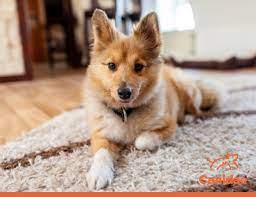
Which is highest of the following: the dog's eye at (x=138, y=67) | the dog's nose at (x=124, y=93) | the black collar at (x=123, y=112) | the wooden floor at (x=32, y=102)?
the dog's eye at (x=138, y=67)

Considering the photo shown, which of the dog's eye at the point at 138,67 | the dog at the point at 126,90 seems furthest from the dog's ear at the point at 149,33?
the dog's eye at the point at 138,67

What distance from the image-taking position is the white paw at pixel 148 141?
1479 millimetres

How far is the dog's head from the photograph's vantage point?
1483 millimetres

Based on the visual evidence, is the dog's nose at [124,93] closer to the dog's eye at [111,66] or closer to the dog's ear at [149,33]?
the dog's eye at [111,66]

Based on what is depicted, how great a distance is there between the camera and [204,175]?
3.99 feet

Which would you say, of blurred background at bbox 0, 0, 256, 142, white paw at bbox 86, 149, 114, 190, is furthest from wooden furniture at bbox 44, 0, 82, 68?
white paw at bbox 86, 149, 114, 190

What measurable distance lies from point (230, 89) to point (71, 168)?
211 centimetres

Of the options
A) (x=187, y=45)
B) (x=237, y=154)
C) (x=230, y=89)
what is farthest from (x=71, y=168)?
(x=187, y=45)

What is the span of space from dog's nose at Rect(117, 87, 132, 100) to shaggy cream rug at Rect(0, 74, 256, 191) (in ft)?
0.95

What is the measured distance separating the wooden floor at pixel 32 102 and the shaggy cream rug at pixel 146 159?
0.28 m

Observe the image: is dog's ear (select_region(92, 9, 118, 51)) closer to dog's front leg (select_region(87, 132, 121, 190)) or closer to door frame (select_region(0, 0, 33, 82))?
dog's front leg (select_region(87, 132, 121, 190))

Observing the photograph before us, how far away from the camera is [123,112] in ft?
5.17

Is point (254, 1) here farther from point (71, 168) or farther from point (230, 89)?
point (71, 168)

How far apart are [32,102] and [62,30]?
139 inches
